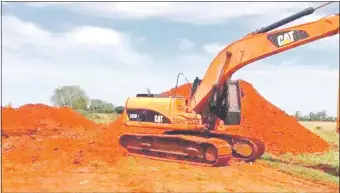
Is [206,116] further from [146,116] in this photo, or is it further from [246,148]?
[146,116]

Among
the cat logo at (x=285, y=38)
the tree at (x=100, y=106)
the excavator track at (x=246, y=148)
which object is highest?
the cat logo at (x=285, y=38)

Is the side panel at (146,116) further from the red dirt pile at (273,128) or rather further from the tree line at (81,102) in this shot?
the tree line at (81,102)

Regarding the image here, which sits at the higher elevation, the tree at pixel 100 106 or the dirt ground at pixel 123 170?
the tree at pixel 100 106

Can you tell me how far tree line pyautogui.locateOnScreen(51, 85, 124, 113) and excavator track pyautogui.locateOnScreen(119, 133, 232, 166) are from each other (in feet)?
62.5

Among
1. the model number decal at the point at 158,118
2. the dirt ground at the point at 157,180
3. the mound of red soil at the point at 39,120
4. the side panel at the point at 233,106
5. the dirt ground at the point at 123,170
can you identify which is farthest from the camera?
the mound of red soil at the point at 39,120

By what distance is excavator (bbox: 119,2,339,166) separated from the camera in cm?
1298

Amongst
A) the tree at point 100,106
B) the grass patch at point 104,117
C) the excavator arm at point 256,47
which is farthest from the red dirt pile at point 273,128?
the tree at point 100,106

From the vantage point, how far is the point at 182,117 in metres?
13.9

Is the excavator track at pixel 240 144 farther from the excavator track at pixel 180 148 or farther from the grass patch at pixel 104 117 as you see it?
the grass patch at pixel 104 117

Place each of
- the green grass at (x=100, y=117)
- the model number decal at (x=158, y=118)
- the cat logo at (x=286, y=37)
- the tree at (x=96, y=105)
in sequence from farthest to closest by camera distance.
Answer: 1. the tree at (x=96, y=105)
2. the green grass at (x=100, y=117)
3. the model number decal at (x=158, y=118)
4. the cat logo at (x=286, y=37)

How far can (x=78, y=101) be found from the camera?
38656 mm

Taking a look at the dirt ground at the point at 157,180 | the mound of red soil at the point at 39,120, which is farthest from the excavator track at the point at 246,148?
the mound of red soil at the point at 39,120

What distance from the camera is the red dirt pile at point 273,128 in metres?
18.0

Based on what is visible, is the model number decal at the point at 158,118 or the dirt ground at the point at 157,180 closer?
the dirt ground at the point at 157,180
